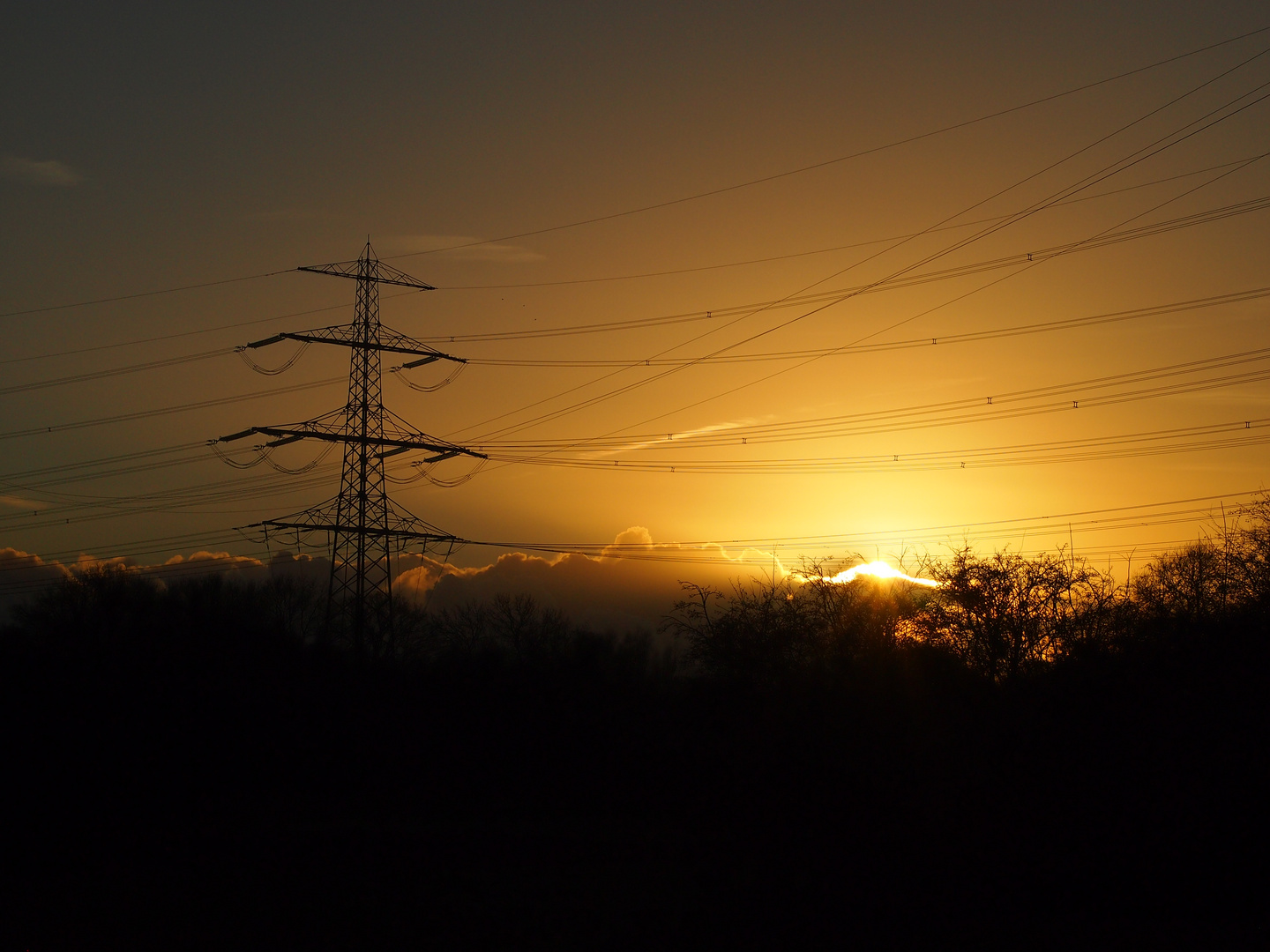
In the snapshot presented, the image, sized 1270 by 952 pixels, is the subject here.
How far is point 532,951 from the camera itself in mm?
20969

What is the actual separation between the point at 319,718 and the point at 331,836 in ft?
36.5

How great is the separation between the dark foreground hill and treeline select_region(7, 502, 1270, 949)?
106 mm

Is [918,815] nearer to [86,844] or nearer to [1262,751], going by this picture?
[1262,751]

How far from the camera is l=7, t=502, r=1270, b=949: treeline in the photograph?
22984mm

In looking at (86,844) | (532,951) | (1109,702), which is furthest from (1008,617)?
(86,844)

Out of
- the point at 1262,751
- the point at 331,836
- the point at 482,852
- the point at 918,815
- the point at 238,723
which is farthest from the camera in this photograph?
the point at 238,723

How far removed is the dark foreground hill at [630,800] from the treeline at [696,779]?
0.11 m

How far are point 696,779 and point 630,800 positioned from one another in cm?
719

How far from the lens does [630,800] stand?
146 ft

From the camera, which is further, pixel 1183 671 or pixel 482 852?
pixel 482 852

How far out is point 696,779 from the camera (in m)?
38.2

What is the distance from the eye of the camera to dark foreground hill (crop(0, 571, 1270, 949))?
22750 millimetres

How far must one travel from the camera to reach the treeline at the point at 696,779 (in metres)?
23.0

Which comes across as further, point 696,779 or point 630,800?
point 630,800
